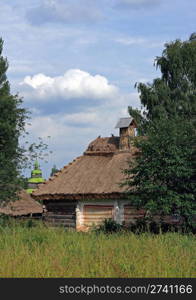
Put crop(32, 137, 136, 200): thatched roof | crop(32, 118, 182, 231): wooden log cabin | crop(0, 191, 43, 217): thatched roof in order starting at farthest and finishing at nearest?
1. crop(0, 191, 43, 217): thatched roof
2. crop(32, 137, 136, 200): thatched roof
3. crop(32, 118, 182, 231): wooden log cabin

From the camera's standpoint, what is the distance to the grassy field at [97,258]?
18.7 ft

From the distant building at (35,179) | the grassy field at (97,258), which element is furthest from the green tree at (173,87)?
the distant building at (35,179)

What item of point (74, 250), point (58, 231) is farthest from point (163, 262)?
point (58, 231)

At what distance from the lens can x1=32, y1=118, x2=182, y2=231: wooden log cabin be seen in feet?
70.5

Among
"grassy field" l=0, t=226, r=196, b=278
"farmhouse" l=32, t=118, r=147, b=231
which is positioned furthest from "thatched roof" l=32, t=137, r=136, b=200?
"grassy field" l=0, t=226, r=196, b=278

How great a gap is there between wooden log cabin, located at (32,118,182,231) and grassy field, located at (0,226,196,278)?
40.3ft

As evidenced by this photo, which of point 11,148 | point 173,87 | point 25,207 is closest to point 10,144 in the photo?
point 11,148

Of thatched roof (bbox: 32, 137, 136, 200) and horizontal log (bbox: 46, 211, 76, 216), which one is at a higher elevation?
thatched roof (bbox: 32, 137, 136, 200)

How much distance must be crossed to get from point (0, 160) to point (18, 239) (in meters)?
10.1

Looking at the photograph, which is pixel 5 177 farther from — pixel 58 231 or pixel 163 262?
pixel 163 262

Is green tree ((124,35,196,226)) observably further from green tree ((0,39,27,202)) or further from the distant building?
the distant building

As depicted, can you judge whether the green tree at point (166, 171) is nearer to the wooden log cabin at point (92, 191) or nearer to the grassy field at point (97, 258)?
the wooden log cabin at point (92, 191)

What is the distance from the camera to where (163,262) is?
6.01 m

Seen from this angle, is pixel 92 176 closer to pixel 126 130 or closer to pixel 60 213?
pixel 60 213
